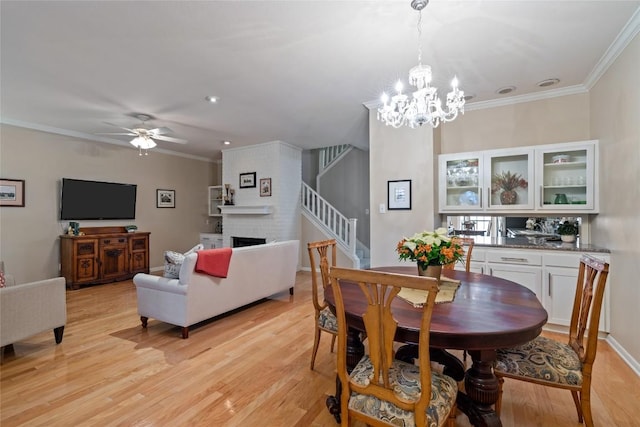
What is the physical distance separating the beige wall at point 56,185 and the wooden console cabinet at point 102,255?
0.96 feet

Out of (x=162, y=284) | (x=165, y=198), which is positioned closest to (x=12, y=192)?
(x=165, y=198)

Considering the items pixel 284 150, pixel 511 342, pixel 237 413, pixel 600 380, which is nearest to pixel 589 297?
pixel 511 342

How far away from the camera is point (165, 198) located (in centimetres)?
664

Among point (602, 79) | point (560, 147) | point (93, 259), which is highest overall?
point (602, 79)

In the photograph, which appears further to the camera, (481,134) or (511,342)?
(481,134)

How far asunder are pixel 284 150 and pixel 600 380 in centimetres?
547

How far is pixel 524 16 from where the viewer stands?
2.17 metres

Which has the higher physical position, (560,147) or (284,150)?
(284,150)

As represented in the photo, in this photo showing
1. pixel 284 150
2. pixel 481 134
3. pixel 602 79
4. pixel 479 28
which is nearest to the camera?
pixel 479 28

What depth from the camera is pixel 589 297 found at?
5.27 feet

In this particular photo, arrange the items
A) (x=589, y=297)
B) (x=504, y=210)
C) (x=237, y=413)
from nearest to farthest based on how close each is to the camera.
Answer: (x=589, y=297) < (x=237, y=413) < (x=504, y=210)

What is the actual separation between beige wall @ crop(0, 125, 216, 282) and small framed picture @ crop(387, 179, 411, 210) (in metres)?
5.11

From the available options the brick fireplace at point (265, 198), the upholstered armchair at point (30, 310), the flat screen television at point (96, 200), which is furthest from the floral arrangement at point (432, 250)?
the flat screen television at point (96, 200)

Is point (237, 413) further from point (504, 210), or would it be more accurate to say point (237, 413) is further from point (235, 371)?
point (504, 210)
